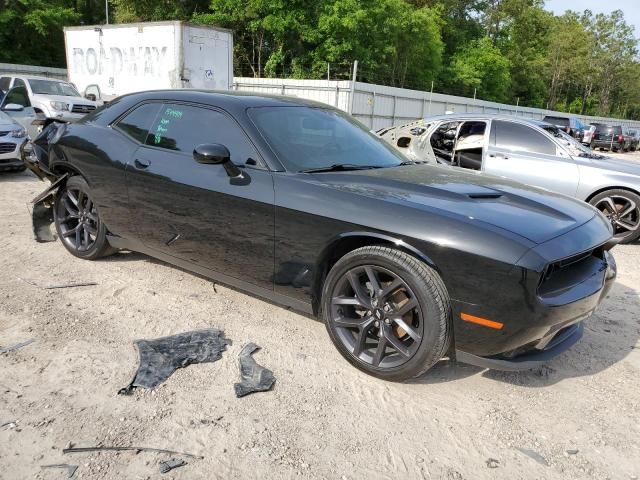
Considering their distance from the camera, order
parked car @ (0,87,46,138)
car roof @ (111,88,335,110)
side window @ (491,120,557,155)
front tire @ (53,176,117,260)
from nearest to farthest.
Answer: car roof @ (111,88,335,110) < front tire @ (53,176,117,260) < side window @ (491,120,557,155) < parked car @ (0,87,46,138)

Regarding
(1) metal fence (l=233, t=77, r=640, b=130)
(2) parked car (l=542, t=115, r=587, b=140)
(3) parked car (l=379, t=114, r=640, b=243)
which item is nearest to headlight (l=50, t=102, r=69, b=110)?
(1) metal fence (l=233, t=77, r=640, b=130)

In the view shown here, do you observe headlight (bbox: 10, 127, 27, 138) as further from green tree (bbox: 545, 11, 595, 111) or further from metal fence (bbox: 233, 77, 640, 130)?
green tree (bbox: 545, 11, 595, 111)

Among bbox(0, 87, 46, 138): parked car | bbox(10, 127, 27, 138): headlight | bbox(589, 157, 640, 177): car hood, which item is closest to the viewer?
bbox(589, 157, 640, 177): car hood

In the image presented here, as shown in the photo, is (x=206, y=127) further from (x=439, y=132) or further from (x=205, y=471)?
(x=439, y=132)

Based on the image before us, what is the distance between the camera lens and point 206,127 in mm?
3635

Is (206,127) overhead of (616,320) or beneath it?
overhead


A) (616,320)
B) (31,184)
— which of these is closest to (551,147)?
(616,320)

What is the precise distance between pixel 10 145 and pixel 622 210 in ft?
30.3

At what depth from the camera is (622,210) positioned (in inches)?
256

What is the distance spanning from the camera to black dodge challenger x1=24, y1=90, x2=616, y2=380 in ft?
8.33

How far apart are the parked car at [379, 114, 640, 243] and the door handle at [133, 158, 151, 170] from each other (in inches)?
158

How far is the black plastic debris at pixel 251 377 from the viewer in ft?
9.09

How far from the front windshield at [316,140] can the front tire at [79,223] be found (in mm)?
1910

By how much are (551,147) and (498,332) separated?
5219 mm
